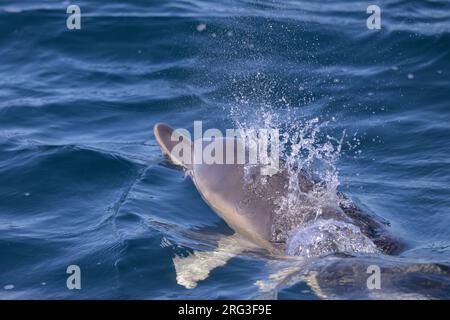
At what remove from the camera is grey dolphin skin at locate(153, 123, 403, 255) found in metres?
8.29

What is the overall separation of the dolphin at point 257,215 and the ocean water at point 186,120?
0.16 meters

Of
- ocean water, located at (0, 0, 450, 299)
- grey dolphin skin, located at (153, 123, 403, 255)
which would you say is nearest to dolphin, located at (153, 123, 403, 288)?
grey dolphin skin, located at (153, 123, 403, 255)

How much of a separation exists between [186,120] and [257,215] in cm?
361

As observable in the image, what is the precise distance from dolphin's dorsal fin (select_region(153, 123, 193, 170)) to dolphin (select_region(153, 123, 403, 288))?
0.19 meters

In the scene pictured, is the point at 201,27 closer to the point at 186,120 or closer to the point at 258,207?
the point at 186,120

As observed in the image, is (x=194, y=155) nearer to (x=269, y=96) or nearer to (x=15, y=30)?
(x=269, y=96)

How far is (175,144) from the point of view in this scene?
32.0 feet

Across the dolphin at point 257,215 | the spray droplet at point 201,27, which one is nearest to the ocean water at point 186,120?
the spray droplet at point 201,27

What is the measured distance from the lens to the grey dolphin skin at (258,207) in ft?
27.2

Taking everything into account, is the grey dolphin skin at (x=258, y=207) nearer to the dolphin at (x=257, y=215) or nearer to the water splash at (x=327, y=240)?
the dolphin at (x=257, y=215)
